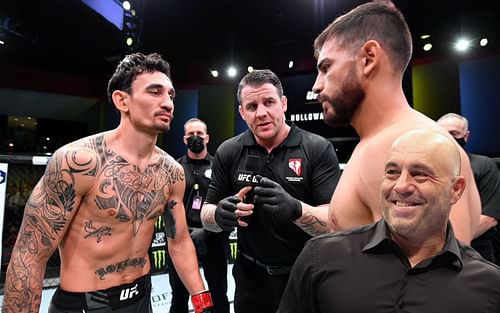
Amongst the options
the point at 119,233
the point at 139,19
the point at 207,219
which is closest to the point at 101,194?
the point at 119,233

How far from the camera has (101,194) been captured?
141cm

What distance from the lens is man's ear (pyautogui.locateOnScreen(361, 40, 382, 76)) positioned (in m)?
0.96

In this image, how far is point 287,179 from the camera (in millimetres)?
1695

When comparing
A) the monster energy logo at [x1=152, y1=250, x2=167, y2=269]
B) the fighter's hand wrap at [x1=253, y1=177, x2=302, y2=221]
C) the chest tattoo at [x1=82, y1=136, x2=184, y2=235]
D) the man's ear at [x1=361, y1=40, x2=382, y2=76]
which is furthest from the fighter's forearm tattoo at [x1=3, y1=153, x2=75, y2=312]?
the monster energy logo at [x1=152, y1=250, x2=167, y2=269]

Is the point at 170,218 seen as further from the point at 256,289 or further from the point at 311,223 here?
the point at 311,223

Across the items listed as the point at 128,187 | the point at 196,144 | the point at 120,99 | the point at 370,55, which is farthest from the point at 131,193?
the point at 196,144

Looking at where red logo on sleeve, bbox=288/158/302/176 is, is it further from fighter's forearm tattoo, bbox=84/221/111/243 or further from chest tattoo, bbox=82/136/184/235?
fighter's forearm tattoo, bbox=84/221/111/243

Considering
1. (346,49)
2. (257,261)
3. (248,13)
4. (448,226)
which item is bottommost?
(257,261)

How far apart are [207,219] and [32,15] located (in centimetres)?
595

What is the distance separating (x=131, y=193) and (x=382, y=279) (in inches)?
44.2

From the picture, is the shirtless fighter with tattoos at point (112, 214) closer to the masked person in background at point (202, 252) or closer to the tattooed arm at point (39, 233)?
the tattooed arm at point (39, 233)

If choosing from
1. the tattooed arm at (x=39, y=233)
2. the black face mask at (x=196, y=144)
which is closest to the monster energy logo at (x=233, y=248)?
the black face mask at (x=196, y=144)

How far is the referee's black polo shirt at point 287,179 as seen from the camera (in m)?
1.67

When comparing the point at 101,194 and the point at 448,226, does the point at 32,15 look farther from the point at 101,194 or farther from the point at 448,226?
the point at 448,226
